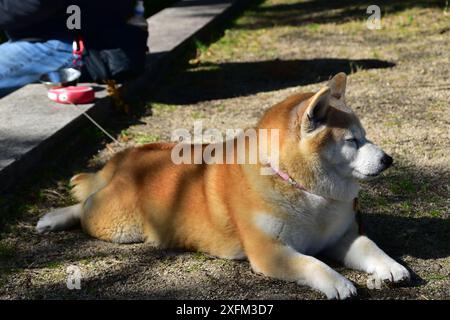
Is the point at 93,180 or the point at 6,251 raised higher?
the point at 93,180

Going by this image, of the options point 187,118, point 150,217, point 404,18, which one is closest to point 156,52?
point 187,118

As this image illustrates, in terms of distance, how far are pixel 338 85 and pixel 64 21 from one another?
310cm

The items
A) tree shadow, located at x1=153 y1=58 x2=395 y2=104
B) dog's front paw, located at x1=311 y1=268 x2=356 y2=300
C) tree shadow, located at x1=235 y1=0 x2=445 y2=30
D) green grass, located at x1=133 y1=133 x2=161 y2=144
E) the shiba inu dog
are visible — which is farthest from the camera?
tree shadow, located at x1=235 y1=0 x2=445 y2=30

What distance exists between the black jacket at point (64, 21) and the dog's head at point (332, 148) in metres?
3.01

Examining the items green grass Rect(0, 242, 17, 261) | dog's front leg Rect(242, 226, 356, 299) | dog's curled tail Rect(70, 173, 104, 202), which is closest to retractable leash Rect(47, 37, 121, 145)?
dog's curled tail Rect(70, 173, 104, 202)

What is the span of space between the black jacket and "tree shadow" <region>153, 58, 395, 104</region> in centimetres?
75

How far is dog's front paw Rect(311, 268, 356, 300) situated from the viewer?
3246mm

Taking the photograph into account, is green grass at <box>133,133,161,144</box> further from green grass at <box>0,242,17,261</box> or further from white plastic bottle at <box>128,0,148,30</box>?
green grass at <box>0,242,17,261</box>

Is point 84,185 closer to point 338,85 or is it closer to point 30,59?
point 338,85

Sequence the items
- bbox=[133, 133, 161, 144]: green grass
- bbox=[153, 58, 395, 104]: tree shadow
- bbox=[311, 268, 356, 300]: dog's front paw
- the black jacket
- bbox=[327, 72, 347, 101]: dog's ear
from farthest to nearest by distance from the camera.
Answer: bbox=[153, 58, 395, 104]: tree shadow, the black jacket, bbox=[133, 133, 161, 144]: green grass, bbox=[327, 72, 347, 101]: dog's ear, bbox=[311, 268, 356, 300]: dog's front paw

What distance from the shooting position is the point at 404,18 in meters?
9.05

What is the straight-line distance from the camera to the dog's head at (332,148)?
3.34 metres

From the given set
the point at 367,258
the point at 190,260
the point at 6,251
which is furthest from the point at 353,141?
the point at 6,251

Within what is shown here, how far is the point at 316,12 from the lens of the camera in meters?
9.95
